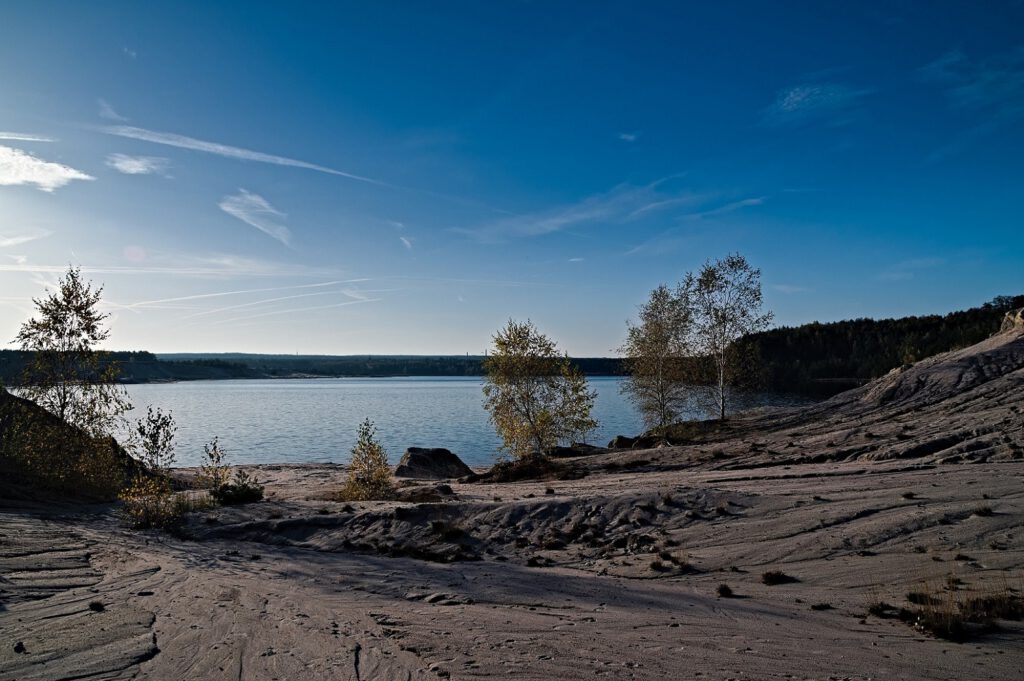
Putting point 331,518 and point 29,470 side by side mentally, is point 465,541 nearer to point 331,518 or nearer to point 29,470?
point 331,518

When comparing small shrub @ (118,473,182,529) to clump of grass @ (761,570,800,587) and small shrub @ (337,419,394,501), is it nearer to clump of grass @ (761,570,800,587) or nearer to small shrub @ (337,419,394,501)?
small shrub @ (337,419,394,501)

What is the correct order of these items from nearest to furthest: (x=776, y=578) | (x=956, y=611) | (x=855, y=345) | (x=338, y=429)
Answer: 1. (x=956, y=611)
2. (x=776, y=578)
3. (x=338, y=429)
4. (x=855, y=345)

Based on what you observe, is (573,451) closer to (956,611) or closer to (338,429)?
(956,611)

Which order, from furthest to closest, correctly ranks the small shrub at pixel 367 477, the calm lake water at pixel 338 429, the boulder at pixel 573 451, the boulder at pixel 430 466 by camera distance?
the calm lake water at pixel 338 429 → the boulder at pixel 430 466 → the boulder at pixel 573 451 → the small shrub at pixel 367 477

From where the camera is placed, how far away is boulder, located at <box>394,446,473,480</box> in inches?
1406

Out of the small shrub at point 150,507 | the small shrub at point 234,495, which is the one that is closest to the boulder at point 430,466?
the small shrub at point 234,495

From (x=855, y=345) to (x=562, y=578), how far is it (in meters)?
122

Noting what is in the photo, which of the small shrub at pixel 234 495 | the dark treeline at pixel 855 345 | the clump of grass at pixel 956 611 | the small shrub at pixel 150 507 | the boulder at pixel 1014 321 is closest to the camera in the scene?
the clump of grass at pixel 956 611

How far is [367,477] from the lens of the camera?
2506cm

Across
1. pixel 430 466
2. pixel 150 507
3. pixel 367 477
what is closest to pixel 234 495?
pixel 150 507

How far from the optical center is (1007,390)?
82.5 ft

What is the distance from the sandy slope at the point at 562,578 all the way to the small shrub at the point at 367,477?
2.50m

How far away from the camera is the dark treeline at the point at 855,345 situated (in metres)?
90.8

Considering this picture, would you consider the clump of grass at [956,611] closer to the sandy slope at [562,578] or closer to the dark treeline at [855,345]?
the sandy slope at [562,578]
